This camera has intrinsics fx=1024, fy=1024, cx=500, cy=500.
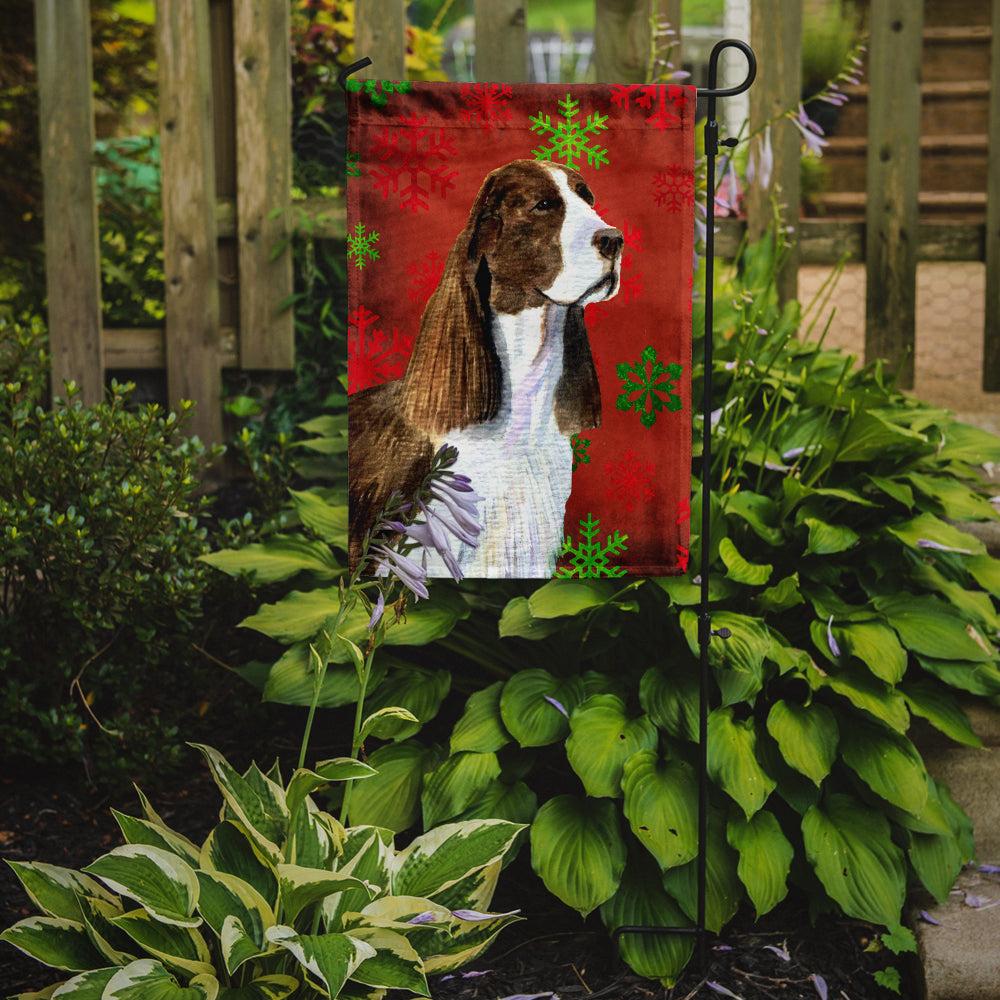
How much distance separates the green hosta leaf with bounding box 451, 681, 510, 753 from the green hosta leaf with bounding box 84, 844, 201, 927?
1.99 feet

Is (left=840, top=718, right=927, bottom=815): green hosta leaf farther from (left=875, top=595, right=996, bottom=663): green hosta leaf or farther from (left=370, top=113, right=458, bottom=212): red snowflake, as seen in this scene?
(left=370, top=113, right=458, bottom=212): red snowflake

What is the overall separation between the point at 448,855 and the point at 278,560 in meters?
0.96

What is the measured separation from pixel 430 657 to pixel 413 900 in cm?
104

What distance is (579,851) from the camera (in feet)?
6.37

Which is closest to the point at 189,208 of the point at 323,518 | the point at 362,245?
the point at 323,518

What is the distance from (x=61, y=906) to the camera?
1.65 m

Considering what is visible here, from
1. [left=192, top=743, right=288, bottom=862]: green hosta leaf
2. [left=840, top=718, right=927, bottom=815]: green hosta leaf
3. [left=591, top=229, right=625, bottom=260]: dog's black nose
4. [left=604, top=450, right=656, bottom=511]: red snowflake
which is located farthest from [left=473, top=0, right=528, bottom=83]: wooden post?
[left=192, top=743, right=288, bottom=862]: green hosta leaf

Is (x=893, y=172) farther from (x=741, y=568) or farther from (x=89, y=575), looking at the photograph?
(x=89, y=575)

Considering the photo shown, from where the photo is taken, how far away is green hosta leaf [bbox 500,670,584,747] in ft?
6.73

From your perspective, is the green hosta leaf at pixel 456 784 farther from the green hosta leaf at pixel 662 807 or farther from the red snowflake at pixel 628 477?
the red snowflake at pixel 628 477

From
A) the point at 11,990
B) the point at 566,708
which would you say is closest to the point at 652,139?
the point at 566,708

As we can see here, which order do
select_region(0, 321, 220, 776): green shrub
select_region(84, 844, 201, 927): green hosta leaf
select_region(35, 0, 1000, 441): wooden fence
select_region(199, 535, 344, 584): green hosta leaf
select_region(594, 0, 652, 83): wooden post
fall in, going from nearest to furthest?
select_region(84, 844, 201, 927): green hosta leaf
select_region(0, 321, 220, 776): green shrub
select_region(199, 535, 344, 584): green hosta leaf
select_region(594, 0, 652, 83): wooden post
select_region(35, 0, 1000, 441): wooden fence

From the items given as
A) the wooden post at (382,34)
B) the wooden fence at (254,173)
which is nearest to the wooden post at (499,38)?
the wooden fence at (254,173)

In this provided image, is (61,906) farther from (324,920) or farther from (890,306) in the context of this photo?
(890,306)
